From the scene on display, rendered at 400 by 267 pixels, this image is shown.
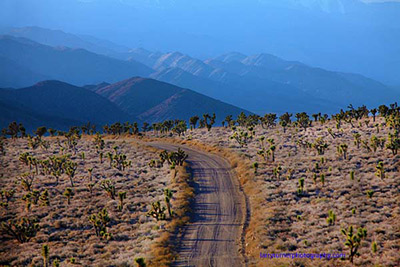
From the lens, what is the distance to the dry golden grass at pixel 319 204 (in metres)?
22.3

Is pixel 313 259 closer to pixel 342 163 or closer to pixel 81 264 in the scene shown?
pixel 81 264

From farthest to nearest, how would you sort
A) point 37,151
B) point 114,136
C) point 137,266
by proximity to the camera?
1. point 114,136
2. point 37,151
3. point 137,266

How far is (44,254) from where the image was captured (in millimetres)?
23375

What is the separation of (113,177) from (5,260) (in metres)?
23.2

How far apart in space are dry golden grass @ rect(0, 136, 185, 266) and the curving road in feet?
6.82

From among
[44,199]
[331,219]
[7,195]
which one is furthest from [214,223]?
[7,195]

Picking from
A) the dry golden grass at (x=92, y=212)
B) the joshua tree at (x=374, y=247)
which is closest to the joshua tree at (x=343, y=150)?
the dry golden grass at (x=92, y=212)

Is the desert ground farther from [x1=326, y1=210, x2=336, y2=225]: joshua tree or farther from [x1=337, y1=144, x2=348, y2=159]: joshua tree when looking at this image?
[x1=337, y1=144, x2=348, y2=159]: joshua tree

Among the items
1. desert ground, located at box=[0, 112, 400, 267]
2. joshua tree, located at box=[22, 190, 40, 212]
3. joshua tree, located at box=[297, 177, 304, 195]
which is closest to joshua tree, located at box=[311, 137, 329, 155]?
desert ground, located at box=[0, 112, 400, 267]

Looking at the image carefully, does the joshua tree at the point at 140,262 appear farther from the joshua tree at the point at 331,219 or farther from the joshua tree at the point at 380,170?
the joshua tree at the point at 380,170

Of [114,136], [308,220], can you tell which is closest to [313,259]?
[308,220]

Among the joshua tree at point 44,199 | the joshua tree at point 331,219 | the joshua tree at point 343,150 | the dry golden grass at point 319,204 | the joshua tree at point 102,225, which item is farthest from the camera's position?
the joshua tree at point 343,150

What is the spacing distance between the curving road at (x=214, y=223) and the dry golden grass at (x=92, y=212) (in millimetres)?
2078

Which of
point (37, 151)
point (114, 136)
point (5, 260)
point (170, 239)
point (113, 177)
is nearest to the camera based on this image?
point (5, 260)
